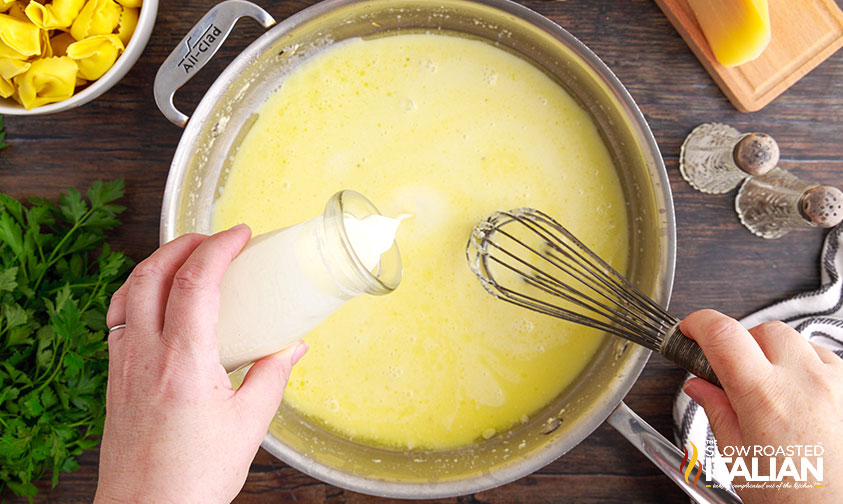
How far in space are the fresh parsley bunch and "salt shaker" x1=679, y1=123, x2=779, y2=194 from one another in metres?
1.06

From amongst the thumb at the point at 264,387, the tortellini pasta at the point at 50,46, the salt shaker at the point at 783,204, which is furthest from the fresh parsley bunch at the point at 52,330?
the salt shaker at the point at 783,204

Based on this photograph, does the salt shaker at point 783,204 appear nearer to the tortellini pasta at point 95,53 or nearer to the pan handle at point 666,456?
the pan handle at point 666,456

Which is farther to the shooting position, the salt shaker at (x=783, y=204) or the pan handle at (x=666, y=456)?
the salt shaker at (x=783, y=204)

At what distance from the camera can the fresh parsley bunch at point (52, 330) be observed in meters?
0.93

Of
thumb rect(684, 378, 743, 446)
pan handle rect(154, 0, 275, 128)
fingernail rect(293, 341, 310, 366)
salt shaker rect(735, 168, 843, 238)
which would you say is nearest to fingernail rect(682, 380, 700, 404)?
thumb rect(684, 378, 743, 446)

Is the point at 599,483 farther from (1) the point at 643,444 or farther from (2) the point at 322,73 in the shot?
(2) the point at 322,73

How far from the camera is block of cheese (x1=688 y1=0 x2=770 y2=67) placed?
3.04 ft

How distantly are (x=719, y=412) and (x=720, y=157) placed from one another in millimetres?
473

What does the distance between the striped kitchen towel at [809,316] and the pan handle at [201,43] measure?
1.02m

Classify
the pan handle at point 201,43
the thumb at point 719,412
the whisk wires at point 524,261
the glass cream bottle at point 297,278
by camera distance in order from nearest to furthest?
the glass cream bottle at point 297,278 < the thumb at point 719,412 < the pan handle at point 201,43 < the whisk wires at point 524,261

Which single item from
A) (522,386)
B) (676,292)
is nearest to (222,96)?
(522,386)

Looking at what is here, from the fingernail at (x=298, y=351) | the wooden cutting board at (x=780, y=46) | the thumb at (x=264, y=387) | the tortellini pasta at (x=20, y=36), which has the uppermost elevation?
the wooden cutting board at (x=780, y=46)

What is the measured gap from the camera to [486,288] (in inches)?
40.0

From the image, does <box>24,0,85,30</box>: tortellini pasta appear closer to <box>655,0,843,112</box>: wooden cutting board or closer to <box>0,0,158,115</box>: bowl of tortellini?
<box>0,0,158,115</box>: bowl of tortellini
